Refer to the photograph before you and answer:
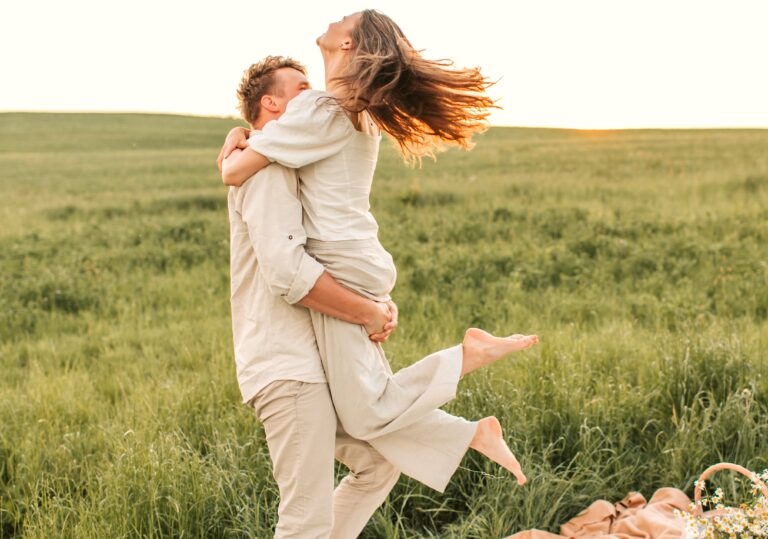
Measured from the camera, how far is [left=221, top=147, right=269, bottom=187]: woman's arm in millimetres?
2596

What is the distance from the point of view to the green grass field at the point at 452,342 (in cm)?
384

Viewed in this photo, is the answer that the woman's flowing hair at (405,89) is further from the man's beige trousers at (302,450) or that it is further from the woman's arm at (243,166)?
the man's beige trousers at (302,450)

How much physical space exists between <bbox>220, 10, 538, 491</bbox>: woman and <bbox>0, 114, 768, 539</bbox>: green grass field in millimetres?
901

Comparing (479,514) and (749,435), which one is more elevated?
(749,435)

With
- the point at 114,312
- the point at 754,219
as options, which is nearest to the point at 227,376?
the point at 114,312

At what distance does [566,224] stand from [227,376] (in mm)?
7340

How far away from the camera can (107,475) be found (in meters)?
3.76

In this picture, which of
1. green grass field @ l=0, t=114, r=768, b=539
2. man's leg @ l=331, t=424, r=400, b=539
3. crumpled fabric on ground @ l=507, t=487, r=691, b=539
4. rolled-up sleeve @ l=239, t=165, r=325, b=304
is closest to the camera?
rolled-up sleeve @ l=239, t=165, r=325, b=304

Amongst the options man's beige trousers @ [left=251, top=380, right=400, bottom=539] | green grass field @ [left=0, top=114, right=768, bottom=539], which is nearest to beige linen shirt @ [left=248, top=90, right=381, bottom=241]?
man's beige trousers @ [left=251, top=380, right=400, bottom=539]

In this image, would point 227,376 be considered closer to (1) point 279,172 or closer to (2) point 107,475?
(2) point 107,475

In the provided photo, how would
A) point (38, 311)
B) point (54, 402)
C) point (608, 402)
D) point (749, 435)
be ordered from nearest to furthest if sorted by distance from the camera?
point (749, 435) < point (608, 402) < point (54, 402) < point (38, 311)

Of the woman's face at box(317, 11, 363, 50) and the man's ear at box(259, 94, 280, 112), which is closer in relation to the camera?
the woman's face at box(317, 11, 363, 50)

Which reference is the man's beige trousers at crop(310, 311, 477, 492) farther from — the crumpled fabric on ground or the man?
the crumpled fabric on ground

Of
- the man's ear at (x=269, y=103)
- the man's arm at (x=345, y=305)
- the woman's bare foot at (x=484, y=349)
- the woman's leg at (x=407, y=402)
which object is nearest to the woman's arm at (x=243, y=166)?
the man's ear at (x=269, y=103)
